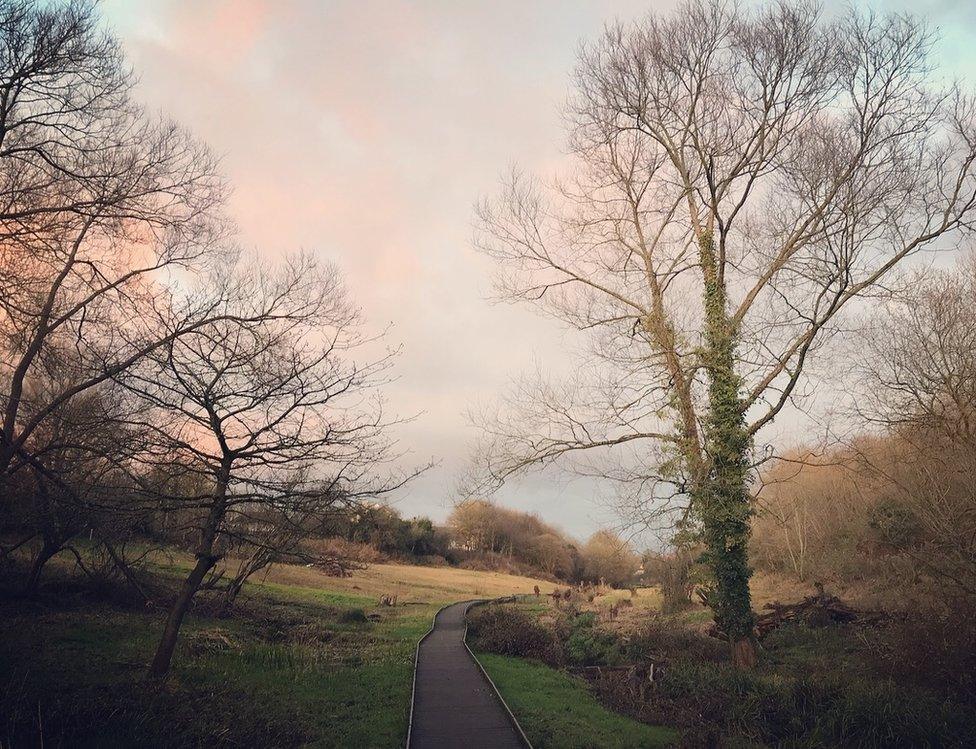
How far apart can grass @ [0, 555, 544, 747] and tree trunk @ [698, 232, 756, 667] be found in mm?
7622

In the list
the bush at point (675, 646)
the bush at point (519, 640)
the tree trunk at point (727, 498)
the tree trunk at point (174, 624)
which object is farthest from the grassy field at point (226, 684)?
the tree trunk at point (727, 498)

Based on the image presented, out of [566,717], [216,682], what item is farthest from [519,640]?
[216,682]

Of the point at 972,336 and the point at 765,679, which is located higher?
the point at 972,336

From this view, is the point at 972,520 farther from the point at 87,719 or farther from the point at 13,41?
the point at 13,41

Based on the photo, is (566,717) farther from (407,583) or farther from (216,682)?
(407,583)

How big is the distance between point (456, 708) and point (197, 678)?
4.63 m

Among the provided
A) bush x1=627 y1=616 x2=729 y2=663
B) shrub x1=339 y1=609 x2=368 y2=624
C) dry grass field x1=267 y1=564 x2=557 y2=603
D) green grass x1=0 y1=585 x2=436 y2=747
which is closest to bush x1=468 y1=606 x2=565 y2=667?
bush x1=627 y1=616 x2=729 y2=663

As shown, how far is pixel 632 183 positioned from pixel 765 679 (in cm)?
1246

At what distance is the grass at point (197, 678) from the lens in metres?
7.88

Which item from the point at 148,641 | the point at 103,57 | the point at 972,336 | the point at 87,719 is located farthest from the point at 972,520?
the point at 103,57

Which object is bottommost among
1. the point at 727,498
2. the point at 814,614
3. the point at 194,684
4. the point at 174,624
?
the point at 194,684

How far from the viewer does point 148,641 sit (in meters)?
13.5

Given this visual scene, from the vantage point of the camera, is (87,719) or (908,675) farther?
(908,675)

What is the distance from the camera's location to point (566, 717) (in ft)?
34.8
